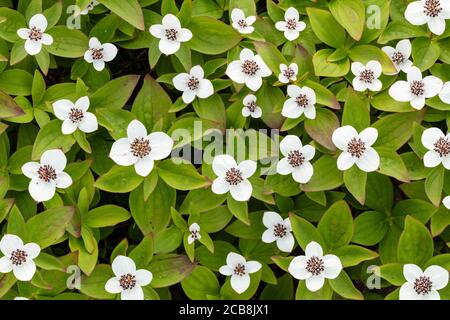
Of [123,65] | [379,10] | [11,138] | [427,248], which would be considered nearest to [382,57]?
[379,10]

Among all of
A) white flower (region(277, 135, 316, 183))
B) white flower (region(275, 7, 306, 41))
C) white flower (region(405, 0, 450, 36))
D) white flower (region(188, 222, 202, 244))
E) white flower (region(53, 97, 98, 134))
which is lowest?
white flower (region(188, 222, 202, 244))

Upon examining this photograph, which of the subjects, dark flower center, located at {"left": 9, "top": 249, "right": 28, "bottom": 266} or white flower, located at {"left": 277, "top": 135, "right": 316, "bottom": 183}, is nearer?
dark flower center, located at {"left": 9, "top": 249, "right": 28, "bottom": 266}

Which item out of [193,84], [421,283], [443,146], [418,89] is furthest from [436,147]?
[193,84]

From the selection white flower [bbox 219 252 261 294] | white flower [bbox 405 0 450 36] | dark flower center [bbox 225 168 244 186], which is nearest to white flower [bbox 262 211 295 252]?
white flower [bbox 219 252 261 294]

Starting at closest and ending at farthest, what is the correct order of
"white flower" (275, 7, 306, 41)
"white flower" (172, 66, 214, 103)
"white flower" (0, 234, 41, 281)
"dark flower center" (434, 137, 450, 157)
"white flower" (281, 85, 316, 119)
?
"white flower" (0, 234, 41, 281), "dark flower center" (434, 137, 450, 157), "white flower" (281, 85, 316, 119), "white flower" (172, 66, 214, 103), "white flower" (275, 7, 306, 41)

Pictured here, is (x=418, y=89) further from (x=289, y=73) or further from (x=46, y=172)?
(x=46, y=172)

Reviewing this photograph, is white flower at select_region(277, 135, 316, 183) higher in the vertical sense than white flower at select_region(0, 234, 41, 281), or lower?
higher

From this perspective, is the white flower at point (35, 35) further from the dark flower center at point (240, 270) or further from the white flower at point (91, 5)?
the dark flower center at point (240, 270)

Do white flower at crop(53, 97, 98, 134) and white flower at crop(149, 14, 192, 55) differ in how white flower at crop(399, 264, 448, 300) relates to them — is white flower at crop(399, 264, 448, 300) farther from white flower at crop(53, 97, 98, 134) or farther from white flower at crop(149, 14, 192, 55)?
white flower at crop(53, 97, 98, 134)
